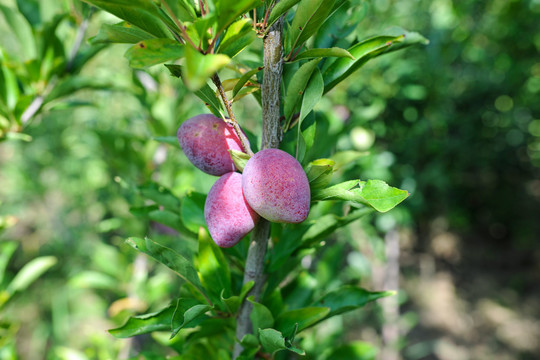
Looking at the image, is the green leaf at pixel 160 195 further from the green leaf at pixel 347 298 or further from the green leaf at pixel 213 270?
the green leaf at pixel 347 298

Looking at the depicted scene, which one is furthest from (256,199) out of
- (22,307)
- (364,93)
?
(22,307)

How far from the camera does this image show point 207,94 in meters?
0.43

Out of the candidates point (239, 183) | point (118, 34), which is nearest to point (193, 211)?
point (239, 183)

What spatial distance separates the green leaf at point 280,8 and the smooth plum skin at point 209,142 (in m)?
0.14

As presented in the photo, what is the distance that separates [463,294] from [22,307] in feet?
11.8

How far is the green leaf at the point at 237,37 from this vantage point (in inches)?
14.2

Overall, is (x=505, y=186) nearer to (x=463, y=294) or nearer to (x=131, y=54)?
(x=463, y=294)

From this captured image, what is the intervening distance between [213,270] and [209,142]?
19cm

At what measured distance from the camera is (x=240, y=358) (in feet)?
1.68

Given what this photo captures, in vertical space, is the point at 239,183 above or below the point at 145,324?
above

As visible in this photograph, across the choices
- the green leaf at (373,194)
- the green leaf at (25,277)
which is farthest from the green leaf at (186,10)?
the green leaf at (25,277)

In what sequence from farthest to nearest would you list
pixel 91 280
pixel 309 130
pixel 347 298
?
1. pixel 91 280
2. pixel 347 298
3. pixel 309 130

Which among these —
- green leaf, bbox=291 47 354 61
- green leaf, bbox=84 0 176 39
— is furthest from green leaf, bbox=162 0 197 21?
green leaf, bbox=291 47 354 61

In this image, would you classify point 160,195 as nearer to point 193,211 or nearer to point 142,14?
point 193,211
